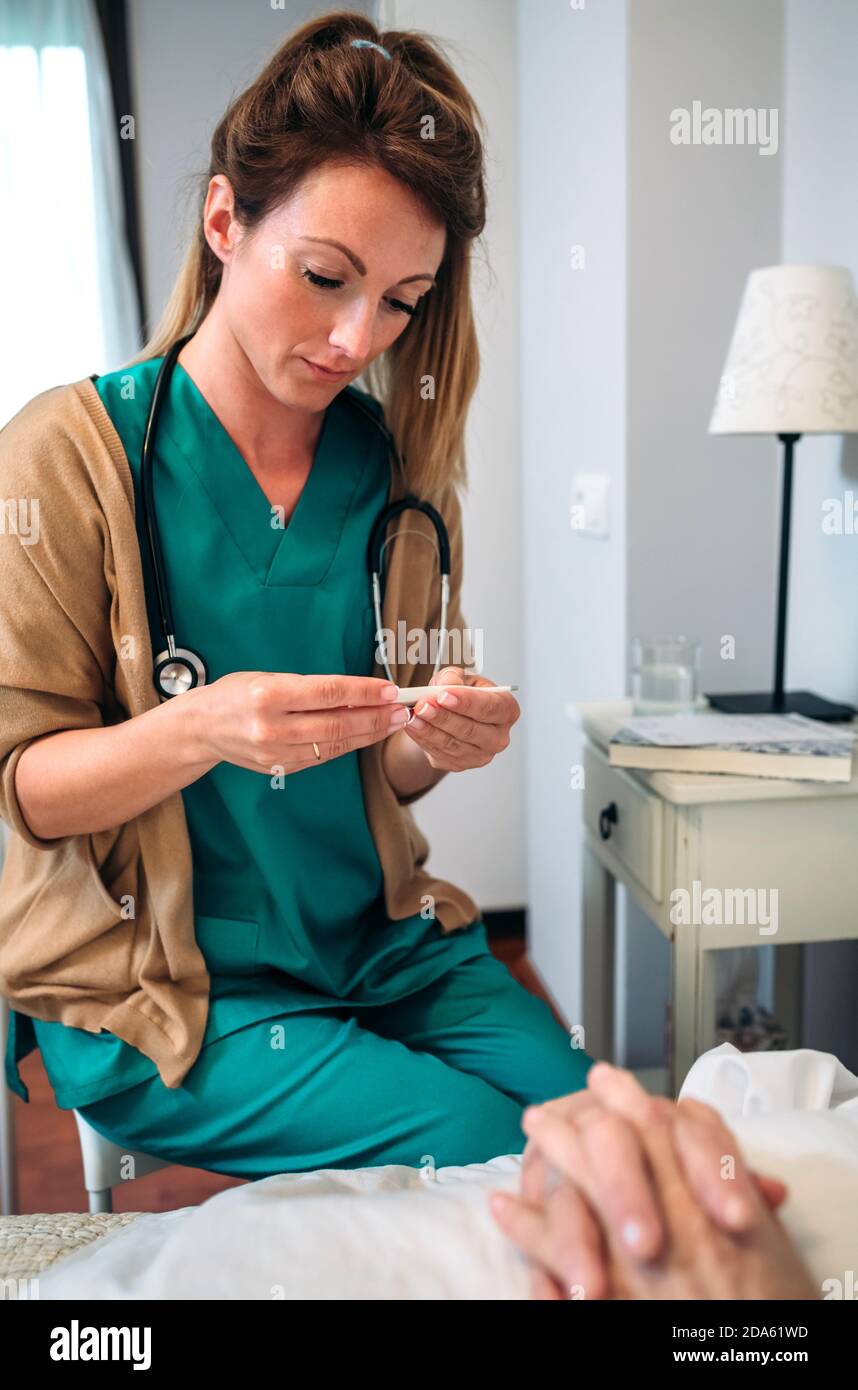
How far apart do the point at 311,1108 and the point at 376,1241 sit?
39 cm

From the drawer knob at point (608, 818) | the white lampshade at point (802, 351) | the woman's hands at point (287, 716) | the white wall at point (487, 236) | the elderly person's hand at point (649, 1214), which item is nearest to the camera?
the elderly person's hand at point (649, 1214)

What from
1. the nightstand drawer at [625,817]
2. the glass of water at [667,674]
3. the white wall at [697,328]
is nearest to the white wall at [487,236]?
the white wall at [697,328]

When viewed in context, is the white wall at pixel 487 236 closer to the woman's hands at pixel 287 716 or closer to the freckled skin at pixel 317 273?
the freckled skin at pixel 317 273

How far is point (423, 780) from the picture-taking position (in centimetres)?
104

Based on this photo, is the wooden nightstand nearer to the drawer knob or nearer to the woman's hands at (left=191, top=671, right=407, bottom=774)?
the drawer knob

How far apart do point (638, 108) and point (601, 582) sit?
1.94 ft

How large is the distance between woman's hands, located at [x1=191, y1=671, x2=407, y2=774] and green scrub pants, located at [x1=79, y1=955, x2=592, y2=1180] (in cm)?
25

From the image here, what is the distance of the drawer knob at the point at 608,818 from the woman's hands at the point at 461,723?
0.38 metres

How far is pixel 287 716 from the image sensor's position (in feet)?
2.46

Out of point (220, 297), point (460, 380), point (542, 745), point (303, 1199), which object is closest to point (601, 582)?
point (542, 745)

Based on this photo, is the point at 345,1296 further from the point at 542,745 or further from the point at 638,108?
the point at 542,745

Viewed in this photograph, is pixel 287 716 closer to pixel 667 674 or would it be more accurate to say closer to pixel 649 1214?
pixel 649 1214

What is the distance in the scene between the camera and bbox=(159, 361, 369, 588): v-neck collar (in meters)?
0.95

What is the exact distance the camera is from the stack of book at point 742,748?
106 centimetres
